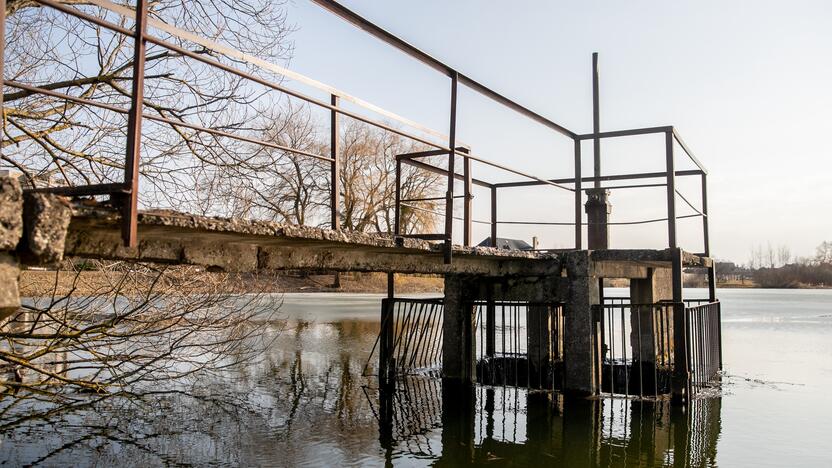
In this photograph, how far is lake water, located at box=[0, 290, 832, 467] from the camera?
7.38 m

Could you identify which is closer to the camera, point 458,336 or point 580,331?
point 580,331

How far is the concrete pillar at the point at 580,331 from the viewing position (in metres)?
10.3

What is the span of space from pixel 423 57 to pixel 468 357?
6561 millimetres

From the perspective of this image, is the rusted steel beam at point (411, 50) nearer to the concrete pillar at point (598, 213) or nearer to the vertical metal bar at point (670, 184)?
the vertical metal bar at point (670, 184)

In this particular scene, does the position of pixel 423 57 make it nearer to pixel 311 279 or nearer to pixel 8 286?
pixel 8 286

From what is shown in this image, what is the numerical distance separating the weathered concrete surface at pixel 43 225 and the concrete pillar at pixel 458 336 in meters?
8.43

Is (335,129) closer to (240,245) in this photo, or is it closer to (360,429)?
(240,245)

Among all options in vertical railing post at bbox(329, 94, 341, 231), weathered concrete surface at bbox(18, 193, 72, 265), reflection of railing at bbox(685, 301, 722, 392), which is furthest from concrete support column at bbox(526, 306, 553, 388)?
weathered concrete surface at bbox(18, 193, 72, 265)

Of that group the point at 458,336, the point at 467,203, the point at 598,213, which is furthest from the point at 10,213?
the point at 598,213

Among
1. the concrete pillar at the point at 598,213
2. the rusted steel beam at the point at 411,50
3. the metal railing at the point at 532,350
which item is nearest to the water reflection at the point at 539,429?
the metal railing at the point at 532,350

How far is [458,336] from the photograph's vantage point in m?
11.6

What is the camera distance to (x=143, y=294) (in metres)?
7.93

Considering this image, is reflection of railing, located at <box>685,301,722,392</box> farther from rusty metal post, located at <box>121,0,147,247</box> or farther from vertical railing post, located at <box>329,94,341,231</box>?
rusty metal post, located at <box>121,0,147,247</box>

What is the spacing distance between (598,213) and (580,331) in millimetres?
3291
